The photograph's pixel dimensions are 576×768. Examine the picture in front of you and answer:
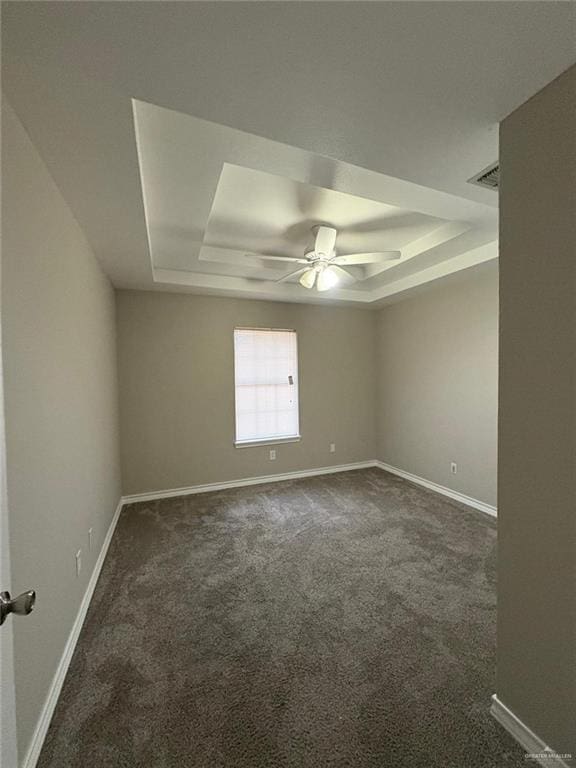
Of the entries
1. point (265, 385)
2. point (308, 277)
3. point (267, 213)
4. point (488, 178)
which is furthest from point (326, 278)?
point (265, 385)

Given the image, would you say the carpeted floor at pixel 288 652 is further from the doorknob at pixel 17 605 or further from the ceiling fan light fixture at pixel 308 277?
the ceiling fan light fixture at pixel 308 277

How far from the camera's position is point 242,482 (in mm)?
4125

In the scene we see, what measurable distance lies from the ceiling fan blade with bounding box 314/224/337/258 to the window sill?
8.07 feet

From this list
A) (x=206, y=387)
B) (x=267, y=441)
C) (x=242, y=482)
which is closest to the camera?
(x=206, y=387)

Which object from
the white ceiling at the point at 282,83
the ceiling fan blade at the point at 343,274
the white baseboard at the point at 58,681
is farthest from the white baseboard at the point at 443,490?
the white baseboard at the point at 58,681

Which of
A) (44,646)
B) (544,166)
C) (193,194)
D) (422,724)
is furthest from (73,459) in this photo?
(544,166)

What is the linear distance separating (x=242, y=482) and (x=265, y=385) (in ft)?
4.21

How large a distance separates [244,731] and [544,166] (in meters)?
2.41

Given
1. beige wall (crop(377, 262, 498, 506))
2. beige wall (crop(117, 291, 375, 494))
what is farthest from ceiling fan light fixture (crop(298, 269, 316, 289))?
beige wall (crop(377, 262, 498, 506))

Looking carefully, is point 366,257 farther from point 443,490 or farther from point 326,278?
point 443,490

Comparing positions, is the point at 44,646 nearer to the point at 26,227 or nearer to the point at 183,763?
→ the point at 183,763

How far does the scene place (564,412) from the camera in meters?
1.10

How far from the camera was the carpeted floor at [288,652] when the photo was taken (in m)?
1.22

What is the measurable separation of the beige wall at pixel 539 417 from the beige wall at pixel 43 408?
1.82 metres
